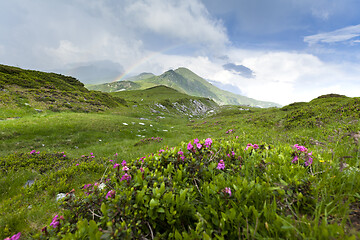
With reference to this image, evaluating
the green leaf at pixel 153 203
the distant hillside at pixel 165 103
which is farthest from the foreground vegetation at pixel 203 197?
the distant hillside at pixel 165 103

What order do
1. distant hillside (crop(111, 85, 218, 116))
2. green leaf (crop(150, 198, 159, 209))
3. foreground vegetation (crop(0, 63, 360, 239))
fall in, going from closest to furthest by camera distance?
foreground vegetation (crop(0, 63, 360, 239)) → green leaf (crop(150, 198, 159, 209)) → distant hillside (crop(111, 85, 218, 116))

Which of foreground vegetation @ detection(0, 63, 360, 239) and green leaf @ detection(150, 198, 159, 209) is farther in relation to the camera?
green leaf @ detection(150, 198, 159, 209)

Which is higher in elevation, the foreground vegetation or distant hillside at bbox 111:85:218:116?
distant hillside at bbox 111:85:218:116

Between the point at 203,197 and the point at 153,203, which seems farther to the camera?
the point at 203,197

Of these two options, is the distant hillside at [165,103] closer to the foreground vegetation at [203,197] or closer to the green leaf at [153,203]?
the foreground vegetation at [203,197]

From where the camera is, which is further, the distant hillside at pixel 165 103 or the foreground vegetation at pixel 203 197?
the distant hillside at pixel 165 103

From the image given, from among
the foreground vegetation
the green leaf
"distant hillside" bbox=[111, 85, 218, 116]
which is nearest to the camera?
the foreground vegetation

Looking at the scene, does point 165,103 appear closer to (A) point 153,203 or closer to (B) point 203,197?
(B) point 203,197

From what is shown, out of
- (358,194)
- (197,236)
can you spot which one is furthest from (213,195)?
(358,194)

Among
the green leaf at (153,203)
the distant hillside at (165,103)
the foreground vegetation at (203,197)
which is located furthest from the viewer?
the distant hillside at (165,103)

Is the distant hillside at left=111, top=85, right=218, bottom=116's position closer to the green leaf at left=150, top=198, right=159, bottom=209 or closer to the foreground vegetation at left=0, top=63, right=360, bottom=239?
the foreground vegetation at left=0, top=63, right=360, bottom=239

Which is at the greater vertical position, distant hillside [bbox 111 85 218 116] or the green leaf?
distant hillside [bbox 111 85 218 116]

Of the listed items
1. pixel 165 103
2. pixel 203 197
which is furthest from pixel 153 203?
pixel 165 103

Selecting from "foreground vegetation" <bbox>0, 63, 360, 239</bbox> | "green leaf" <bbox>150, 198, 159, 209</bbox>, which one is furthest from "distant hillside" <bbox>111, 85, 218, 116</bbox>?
"green leaf" <bbox>150, 198, 159, 209</bbox>
